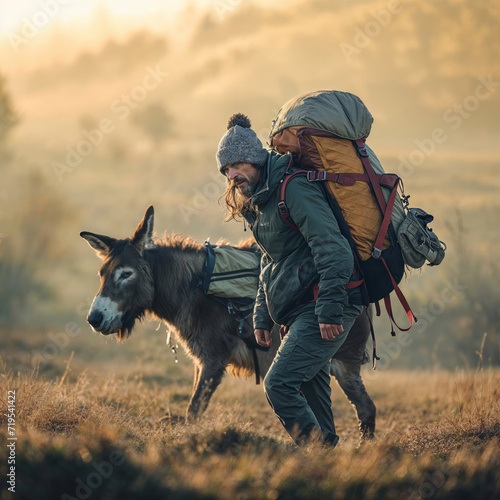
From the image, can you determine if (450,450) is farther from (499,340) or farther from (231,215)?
(499,340)

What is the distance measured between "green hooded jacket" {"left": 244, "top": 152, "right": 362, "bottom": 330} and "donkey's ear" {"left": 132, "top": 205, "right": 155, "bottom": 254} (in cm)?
213

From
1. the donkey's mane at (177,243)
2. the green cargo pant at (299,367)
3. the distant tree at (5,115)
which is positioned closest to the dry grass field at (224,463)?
the green cargo pant at (299,367)

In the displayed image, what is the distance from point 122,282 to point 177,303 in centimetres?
74

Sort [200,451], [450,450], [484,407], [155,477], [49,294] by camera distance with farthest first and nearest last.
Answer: [49,294]
[484,407]
[450,450]
[200,451]
[155,477]

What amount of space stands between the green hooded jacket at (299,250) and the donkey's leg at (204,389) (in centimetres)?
206

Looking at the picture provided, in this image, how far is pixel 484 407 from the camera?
5734 millimetres

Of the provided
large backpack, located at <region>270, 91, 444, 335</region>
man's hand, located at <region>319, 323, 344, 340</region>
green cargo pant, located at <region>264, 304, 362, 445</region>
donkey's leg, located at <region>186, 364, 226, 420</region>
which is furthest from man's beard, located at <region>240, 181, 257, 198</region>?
donkey's leg, located at <region>186, 364, 226, 420</region>

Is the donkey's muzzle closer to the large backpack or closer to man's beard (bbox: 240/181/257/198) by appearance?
man's beard (bbox: 240/181/257/198)

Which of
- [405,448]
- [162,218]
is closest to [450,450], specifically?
[405,448]

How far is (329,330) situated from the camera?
3.92 m

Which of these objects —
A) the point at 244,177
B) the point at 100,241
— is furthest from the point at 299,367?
the point at 100,241

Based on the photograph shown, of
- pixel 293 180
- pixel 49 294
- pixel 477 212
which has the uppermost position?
pixel 477 212

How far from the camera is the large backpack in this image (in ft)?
13.5

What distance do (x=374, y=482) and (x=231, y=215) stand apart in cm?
227
